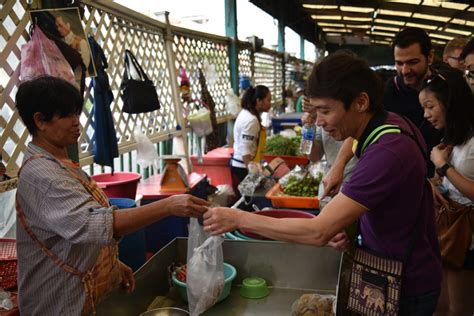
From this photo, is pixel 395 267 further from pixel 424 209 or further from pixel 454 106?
pixel 454 106

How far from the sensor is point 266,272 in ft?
6.24

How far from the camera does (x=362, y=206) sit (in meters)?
1.22

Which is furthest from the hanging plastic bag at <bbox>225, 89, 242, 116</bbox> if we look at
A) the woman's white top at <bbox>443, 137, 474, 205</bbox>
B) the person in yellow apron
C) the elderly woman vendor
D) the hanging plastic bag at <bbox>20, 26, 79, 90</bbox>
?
the elderly woman vendor

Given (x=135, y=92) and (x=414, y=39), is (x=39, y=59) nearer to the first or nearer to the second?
(x=135, y=92)

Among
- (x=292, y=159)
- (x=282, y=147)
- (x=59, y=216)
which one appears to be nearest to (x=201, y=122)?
(x=282, y=147)

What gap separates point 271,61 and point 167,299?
26.7ft

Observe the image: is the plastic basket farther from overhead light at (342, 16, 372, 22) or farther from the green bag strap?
overhead light at (342, 16, 372, 22)

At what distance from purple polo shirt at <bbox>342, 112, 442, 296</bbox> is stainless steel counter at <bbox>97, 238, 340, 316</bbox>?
1.52 feet

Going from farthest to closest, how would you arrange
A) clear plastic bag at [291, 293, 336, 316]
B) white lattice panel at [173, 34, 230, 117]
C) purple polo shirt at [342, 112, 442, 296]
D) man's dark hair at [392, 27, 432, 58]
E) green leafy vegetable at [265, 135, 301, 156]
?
white lattice panel at [173, 34, 230, 117], green leafy vegetable at [265, 135, 301, 156], man's dark hair at [392, 27, 432, 58], clear plastic bag at [291, 293, 336, 316], purple polo shirt at [342, 112, 442, 296]

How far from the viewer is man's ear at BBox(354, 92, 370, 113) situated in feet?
4.19

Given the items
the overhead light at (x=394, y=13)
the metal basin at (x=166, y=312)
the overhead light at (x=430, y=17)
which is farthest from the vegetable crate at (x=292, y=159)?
the overhead light at (x=430, y=17)

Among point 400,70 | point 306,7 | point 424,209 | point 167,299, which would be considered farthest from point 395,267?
point 306,7

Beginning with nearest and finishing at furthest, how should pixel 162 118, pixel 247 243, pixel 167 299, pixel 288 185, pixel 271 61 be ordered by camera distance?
1. pixel 167 299
2. pixel 247 243
3. pixel 288 185
4. pixel 162 118
5. pixel 271 61

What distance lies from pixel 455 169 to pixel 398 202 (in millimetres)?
1028
